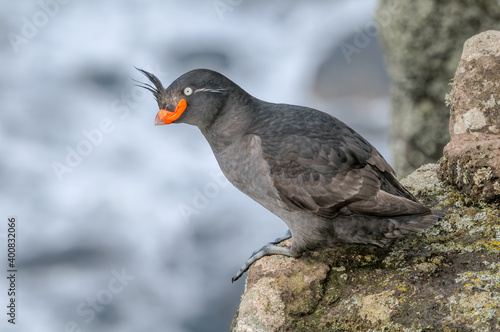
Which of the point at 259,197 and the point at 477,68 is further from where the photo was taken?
the point at 477,68

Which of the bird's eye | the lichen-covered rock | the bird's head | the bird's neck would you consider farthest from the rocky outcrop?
the bird's eye

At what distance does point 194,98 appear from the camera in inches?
120

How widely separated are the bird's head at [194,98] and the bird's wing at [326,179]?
14.1 inches

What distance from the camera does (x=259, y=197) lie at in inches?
120

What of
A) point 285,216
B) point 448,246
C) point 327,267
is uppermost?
point 285,216

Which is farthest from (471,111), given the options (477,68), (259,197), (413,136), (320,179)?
(413,136)

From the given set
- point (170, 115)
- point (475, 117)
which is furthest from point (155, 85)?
point (475, 117)

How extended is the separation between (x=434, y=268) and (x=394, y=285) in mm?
212

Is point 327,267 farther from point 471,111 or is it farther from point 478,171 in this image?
point 471,111

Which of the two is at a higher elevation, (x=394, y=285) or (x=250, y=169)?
(x=250, y=169)

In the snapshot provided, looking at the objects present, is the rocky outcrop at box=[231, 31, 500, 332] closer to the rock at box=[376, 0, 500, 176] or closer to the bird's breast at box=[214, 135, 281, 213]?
the bird's breast at box=[214, 135, 281, 213]

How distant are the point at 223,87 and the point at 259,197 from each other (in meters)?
0.61

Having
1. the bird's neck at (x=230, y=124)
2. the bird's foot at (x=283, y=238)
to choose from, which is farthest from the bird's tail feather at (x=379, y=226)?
the bird's neck at (x=230, y=124)

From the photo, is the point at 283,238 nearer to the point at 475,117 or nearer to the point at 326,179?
the point at 326,179
